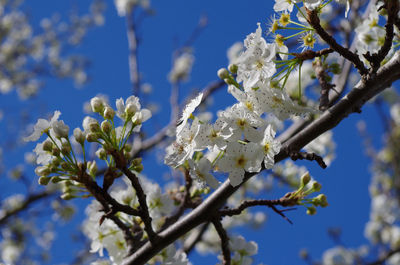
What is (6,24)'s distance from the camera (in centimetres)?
1073

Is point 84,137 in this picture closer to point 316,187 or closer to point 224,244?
point 224,244

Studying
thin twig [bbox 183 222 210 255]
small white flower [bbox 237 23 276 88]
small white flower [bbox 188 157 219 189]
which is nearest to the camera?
small white flower [bbox 237 23 276 88]

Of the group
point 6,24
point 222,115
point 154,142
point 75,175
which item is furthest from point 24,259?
point 222,115

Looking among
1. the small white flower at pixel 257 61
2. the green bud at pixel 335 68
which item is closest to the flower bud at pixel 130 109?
the small white flower at pixel 257 61

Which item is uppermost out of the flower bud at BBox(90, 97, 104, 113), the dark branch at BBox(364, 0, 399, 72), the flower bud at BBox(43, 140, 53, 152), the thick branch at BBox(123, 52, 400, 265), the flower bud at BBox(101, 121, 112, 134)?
the flower bud at BBox(90, 97, 104, 113)

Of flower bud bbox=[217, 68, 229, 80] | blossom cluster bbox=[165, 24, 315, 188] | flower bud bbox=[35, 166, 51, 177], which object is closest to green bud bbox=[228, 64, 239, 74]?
flower bud bbox=[217, 68, 229, 80]

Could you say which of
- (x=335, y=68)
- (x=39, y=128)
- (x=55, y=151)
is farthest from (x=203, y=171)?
(x=335, y=68)

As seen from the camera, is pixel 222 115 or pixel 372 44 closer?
pixel 222 115

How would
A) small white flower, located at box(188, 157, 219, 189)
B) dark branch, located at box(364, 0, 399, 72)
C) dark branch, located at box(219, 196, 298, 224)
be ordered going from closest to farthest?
1. dark branch, located at box(364, 0, 399, 72)
2. small white flower, located at box(188, 157, 219, 189)
3. dark branch, located at box(219, 196, 298, 224)

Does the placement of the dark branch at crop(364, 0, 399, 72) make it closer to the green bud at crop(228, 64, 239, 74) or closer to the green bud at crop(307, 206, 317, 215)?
the green bud at crop(228, 64, 239, 74)

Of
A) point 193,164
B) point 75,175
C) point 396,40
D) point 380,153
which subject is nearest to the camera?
point 193,164

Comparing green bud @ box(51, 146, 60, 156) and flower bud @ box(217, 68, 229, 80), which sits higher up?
green bud @ box(51, 146, 60, 156)

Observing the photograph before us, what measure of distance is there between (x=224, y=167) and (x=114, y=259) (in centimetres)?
93

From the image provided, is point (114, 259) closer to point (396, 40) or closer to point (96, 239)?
point (96, 239)
